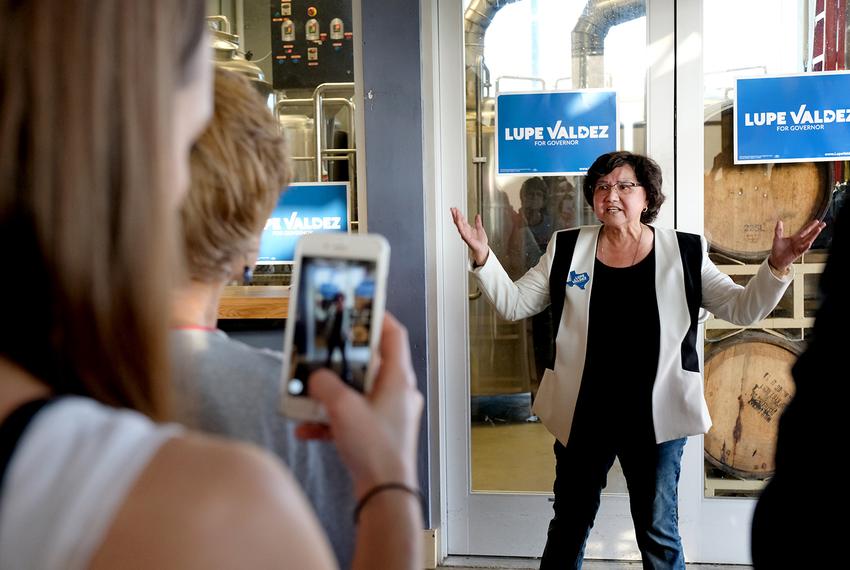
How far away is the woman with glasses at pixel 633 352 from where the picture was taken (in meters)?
2.70

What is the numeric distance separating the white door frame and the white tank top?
2984mm

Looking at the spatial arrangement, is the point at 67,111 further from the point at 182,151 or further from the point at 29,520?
the point at 29,520

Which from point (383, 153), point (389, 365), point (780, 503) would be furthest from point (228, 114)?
point (383, 153)

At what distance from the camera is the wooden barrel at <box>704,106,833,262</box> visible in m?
3.29

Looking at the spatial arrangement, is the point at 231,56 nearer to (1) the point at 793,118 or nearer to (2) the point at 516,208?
(2) the point at 516,208

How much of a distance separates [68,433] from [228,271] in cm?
61

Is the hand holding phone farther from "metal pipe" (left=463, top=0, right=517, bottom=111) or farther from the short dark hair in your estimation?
"metal pipe" (left=463, top=0, right=517, bottom=111)

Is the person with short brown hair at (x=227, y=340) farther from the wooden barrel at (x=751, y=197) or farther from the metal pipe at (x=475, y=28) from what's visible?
the wooden barrel at (x=751, y=197)

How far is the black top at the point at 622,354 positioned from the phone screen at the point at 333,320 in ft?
6.53

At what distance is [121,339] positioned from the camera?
547 millimetres

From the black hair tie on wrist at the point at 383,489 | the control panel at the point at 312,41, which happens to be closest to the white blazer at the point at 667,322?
the control panel at the point at 312,41

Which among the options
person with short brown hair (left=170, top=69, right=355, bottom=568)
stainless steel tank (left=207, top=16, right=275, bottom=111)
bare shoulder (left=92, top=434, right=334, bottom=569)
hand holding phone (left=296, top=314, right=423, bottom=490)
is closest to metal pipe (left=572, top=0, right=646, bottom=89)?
stainless steel tank (left=207, top=16, right=275, bottom=111)

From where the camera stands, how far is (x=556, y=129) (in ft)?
11.2

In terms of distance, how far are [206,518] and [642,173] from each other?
269 cm
